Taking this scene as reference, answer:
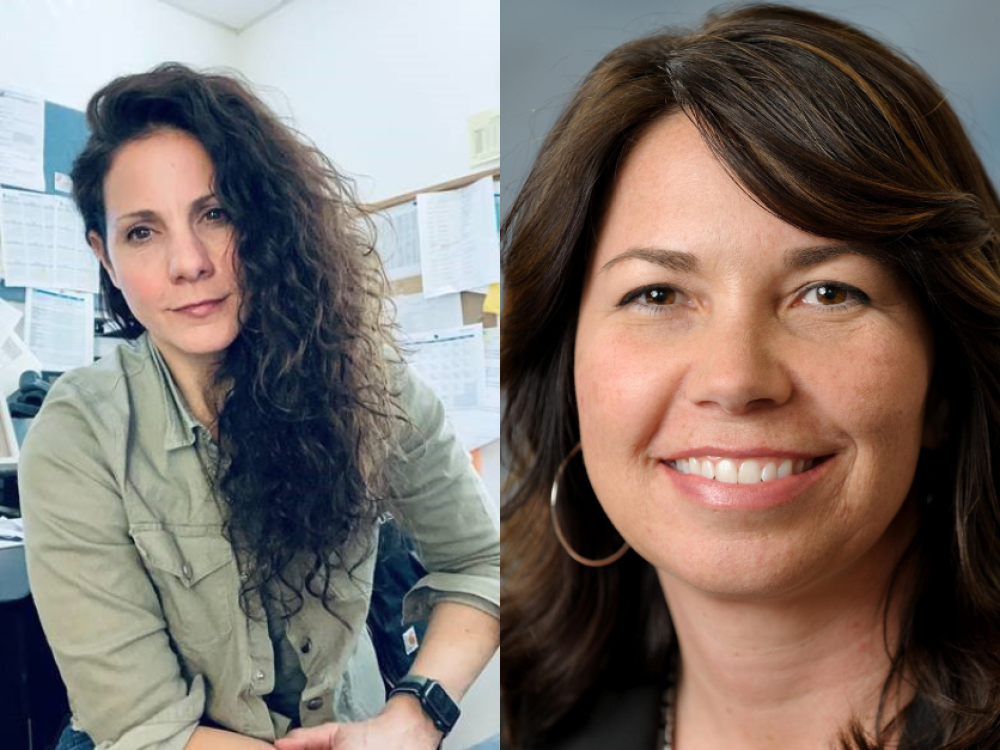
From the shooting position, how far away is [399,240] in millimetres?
980

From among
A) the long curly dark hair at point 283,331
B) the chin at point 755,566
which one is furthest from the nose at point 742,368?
the long curly dark hair at point 283,331

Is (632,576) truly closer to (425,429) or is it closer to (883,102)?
(425,429)

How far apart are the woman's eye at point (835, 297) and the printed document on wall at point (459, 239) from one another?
36cm

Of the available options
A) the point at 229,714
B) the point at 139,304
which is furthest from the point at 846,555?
the point at 139,304

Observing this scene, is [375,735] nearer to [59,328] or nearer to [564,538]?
[564,538]

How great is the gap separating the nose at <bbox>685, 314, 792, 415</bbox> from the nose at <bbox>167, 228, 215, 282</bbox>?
49 centimetres

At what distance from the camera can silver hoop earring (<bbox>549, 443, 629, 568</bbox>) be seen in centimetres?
116

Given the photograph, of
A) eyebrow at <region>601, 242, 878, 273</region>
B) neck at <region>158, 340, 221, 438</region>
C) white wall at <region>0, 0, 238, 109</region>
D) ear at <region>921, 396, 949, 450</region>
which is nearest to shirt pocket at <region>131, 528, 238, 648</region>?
neck at <region>158, 340, 221, 438</region>

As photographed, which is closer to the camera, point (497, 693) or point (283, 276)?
point (283, 276)

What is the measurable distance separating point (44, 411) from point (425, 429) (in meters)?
0.38

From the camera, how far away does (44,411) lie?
2.65ft

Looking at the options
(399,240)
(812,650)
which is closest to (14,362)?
(399,240)

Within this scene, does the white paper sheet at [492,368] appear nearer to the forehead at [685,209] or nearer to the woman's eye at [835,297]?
the forehead at [685,209]

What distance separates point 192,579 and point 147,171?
1.27 feet
